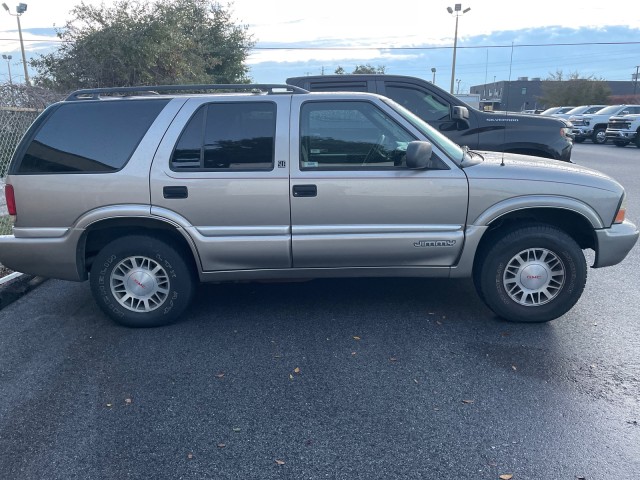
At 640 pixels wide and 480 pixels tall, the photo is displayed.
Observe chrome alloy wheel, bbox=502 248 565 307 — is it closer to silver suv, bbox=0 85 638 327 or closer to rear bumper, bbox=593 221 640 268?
silver suv, bbox=0 85 638 327

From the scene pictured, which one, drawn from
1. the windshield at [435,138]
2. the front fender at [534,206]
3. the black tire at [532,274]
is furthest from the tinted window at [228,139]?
the black tire at [532,274]

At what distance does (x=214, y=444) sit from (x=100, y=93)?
11.3ft

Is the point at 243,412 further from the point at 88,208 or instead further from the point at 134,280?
the point at 88,208

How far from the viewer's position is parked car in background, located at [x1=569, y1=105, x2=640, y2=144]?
94.9 ft

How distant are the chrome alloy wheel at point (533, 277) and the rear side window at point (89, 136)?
10.7 ft

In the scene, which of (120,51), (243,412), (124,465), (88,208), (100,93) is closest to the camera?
(124,465)

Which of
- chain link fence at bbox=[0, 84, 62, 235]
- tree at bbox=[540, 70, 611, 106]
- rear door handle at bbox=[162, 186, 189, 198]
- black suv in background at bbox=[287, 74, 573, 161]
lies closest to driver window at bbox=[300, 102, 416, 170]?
rear door handle at bbox=[162, 186, 189, 198]

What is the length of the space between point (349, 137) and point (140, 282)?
2.15m

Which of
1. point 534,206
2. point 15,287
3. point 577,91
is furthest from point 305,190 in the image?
point 577,91

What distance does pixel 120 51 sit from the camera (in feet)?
56.5

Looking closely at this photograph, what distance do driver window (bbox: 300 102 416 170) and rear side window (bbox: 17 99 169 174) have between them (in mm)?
1267

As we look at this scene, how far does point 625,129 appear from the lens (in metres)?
25.6

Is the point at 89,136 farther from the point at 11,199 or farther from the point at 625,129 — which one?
the point at 625,129

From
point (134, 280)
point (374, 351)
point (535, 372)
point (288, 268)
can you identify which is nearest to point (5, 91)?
point (134, 280)
